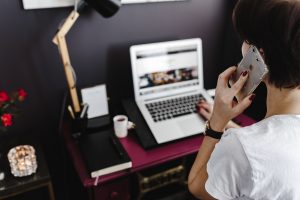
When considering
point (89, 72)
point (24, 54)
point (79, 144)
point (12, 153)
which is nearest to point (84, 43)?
point (89, 72)

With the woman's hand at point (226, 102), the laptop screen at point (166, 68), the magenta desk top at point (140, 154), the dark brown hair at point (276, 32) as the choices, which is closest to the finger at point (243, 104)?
the woman's hand at point (226, 102)

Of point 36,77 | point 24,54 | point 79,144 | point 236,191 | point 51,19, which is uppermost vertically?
point 51,19

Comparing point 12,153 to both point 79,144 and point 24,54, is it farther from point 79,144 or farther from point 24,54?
point 24,54

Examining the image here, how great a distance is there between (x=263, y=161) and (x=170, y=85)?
878 mm

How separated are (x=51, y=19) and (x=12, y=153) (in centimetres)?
58

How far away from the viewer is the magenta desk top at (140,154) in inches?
44.5

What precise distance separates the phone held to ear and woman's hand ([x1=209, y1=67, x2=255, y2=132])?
0.05 feet

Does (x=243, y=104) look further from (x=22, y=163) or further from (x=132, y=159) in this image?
(x=22, y=163)

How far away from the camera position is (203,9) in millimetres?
1633

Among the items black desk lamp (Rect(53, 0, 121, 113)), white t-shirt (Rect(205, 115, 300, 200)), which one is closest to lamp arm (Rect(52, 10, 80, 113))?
black desk lamp (Rect(53, 0, 121, 113))

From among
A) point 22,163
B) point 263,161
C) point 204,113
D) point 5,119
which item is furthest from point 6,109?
point 263,161

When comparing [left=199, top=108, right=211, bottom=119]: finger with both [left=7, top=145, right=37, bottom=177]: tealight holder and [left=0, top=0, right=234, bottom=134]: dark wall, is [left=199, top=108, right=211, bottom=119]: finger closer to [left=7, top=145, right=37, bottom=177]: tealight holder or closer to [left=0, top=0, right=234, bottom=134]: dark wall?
[left=0, top=0, right=234, bottom=134]: dark wall

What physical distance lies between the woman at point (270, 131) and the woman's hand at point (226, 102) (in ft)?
0.34

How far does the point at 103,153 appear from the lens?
1197 millimetres
